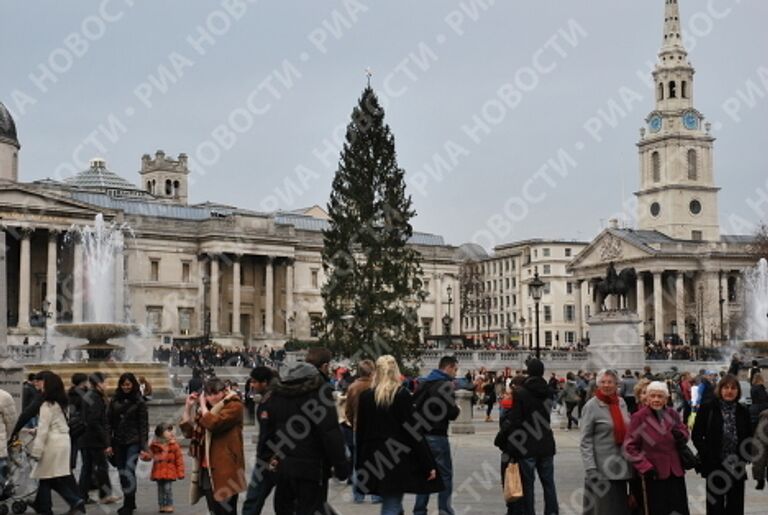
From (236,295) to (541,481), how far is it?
259 feet

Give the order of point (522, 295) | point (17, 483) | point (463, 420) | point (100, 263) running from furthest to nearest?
point (522, 295), point (100, 263), point (463, 420), point (17, 483)

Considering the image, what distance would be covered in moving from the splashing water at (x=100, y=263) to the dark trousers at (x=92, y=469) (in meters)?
57.8

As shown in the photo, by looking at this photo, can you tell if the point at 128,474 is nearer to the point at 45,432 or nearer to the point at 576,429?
the point at 45,432

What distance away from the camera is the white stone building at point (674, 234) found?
116 meters

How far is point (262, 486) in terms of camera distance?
11.9 meters

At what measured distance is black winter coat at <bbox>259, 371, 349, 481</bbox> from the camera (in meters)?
9.88

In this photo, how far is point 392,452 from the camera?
33.1 feet

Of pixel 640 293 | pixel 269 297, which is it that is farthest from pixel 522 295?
pixel 269 297

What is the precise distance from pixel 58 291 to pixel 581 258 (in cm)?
6184

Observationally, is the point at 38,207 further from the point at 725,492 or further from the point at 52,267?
the point at 725,492

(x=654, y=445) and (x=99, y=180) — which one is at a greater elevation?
(x=99, y=180)

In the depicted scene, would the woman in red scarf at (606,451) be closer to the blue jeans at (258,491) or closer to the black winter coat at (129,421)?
the blue jeans at (258,491)

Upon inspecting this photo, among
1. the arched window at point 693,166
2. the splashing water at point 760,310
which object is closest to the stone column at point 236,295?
the splashing water at point 760,310

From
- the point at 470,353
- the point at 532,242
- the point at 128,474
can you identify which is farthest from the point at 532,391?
the point at 532,242
